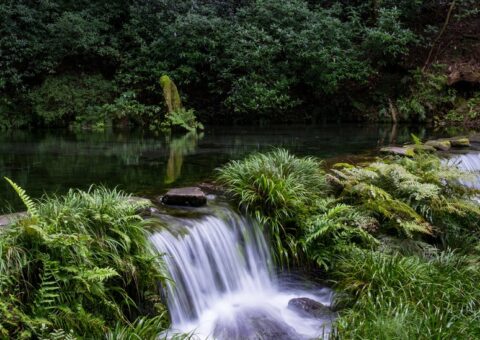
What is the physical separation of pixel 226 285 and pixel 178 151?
660cm

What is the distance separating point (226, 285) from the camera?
18.5 ft

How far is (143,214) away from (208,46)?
14.1 metres

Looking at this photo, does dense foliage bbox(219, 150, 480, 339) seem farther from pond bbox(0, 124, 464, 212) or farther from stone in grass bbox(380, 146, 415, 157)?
pond bbox(0, 124, 464, 212)

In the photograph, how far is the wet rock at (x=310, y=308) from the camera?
17.2 ft

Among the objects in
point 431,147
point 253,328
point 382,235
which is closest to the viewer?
point 253,328

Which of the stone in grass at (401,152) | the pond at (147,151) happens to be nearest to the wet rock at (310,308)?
the pond at (147,151)

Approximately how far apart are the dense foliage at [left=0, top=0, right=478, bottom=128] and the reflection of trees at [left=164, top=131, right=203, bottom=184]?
3726 mm

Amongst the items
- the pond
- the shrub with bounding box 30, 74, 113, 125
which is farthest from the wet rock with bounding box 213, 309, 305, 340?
the shrub with bounding box 30, 74, 113, 125

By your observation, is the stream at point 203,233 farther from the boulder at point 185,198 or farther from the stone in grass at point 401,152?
the stone in grass at point 401,152

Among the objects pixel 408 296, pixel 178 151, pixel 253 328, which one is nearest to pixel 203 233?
pixel 253 328

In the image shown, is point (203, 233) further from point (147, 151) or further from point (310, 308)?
point (147, 151)

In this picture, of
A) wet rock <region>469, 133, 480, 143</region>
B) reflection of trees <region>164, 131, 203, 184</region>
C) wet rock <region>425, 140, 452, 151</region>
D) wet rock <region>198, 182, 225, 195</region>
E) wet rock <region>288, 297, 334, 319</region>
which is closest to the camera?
wet rock <region>288, 297, 334, 319</region>

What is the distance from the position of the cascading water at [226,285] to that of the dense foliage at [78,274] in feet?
1.56

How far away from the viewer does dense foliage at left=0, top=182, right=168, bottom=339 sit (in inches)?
144
